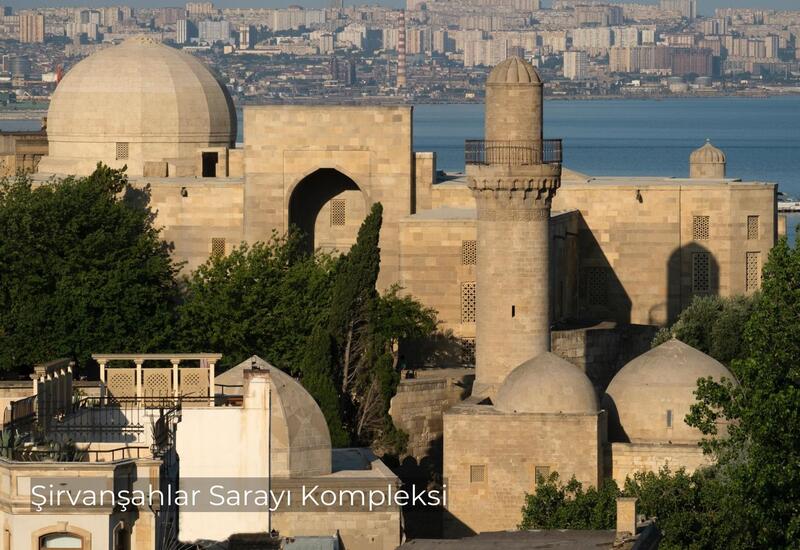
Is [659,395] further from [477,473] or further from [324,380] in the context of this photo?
[324,380]

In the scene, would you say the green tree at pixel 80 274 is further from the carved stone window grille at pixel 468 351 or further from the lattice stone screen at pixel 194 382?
the lattice stone screen at pixel 194 382

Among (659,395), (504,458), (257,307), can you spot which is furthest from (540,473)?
(257,307)

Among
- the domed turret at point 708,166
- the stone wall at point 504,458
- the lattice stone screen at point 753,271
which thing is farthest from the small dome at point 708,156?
the stone wall at point 504,458

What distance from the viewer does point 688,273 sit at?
4694cm

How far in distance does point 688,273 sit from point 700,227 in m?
0.89

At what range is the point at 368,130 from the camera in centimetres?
4581

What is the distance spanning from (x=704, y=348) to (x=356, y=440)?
338 inches

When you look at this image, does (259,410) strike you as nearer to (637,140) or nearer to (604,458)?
(604,458)

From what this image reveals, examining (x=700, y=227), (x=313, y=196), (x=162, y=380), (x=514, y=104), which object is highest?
(x=514, y=104)

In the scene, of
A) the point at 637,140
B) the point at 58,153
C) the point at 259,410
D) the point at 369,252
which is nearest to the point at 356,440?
the point at 369,252

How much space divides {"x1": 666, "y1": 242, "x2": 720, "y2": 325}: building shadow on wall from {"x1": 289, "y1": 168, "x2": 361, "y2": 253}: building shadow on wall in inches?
241

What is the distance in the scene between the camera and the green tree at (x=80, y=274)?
40875 millimetres

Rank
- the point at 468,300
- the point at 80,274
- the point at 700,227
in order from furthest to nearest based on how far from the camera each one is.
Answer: the point at 700,227
the point at 468,300
the point at 80,274

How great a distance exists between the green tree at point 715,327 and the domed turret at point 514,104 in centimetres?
550
